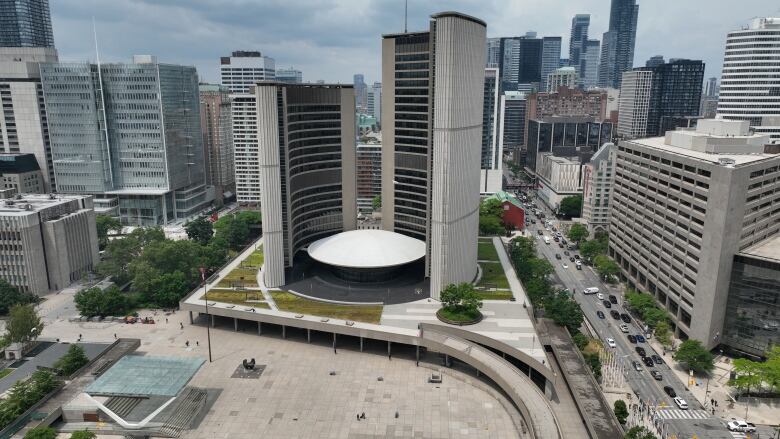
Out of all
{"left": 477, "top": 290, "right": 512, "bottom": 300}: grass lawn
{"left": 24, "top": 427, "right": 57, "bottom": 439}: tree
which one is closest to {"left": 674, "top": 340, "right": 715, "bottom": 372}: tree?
{"left": 477, "top": 290, "right": 512, "bottom": 300}: grass lawn

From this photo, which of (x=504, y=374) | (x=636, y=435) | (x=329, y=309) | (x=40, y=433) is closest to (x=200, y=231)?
(x=329, y=309)

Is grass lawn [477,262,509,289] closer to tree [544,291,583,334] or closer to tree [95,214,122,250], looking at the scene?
tree [544,291,583,334]

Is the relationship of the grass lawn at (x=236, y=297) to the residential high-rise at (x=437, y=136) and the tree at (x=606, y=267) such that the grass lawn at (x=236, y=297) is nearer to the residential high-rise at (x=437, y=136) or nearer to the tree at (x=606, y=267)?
the residential high-rise at (x=437, y=136)

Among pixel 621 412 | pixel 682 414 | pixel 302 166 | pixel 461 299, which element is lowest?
pixel 682 414

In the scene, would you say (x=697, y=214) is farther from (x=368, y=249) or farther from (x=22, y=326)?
(x=22, y=326)

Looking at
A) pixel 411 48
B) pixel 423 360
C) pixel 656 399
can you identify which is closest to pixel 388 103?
pixel 411 48

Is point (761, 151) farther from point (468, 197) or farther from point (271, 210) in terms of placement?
point (271, 210)

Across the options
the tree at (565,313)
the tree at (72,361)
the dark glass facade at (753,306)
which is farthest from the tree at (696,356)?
the tree at (72,361)
